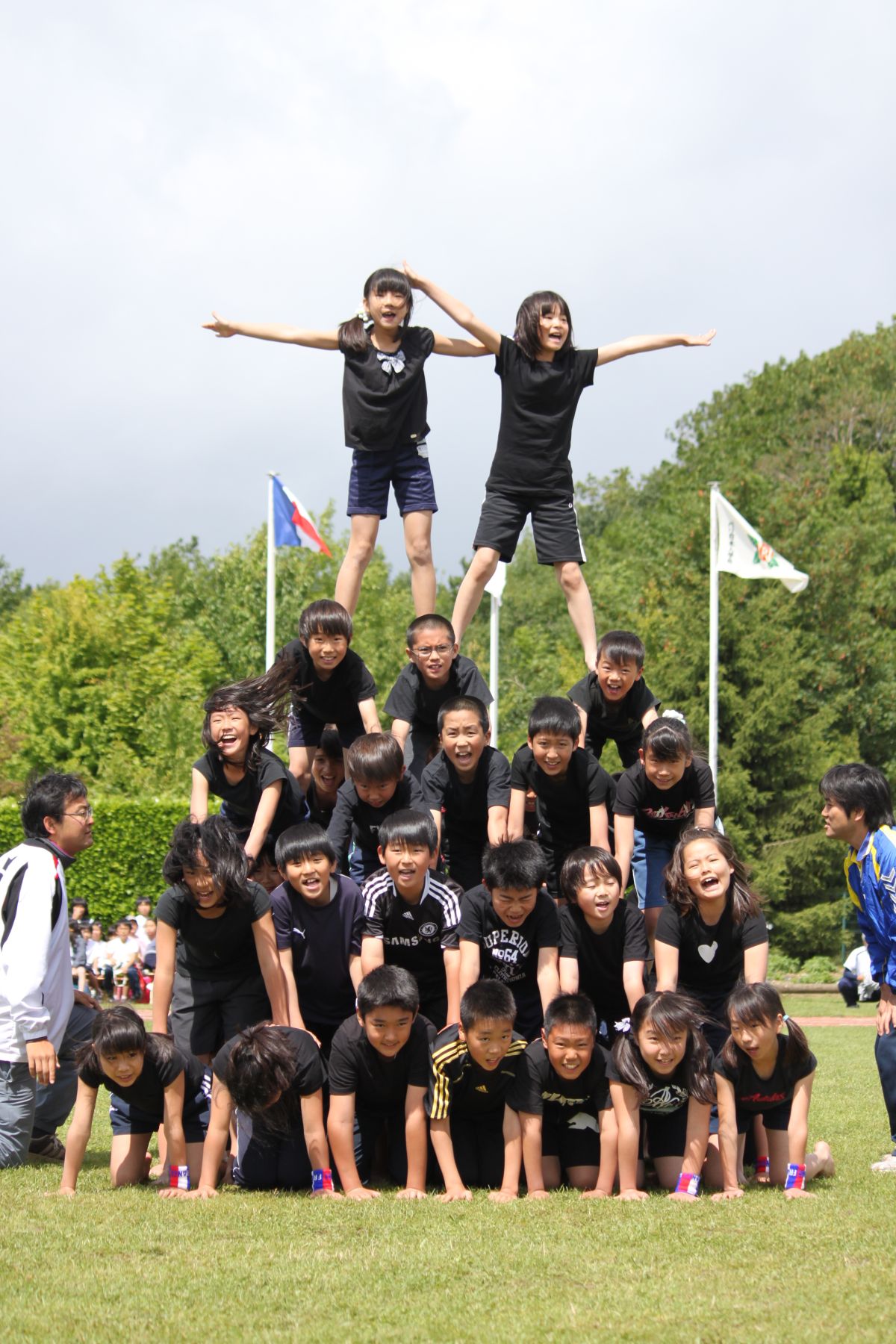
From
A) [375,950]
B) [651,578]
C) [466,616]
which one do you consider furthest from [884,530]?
[375,950]

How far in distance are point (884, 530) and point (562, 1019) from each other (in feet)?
117

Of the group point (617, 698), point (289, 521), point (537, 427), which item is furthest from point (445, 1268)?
point (289, 521)

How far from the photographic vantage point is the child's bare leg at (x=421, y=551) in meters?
9.06

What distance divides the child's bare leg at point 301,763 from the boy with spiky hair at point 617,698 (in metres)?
1.78

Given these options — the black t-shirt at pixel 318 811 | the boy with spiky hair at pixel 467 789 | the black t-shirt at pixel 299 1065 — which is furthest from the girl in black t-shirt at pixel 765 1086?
the black t-shirt at pixel 318 811

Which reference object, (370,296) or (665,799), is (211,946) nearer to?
(665,799)

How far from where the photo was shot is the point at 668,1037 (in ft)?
20.9

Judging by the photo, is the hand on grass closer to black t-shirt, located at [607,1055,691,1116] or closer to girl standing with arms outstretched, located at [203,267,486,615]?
black t-shirt, located at [607,1055,691,1116]

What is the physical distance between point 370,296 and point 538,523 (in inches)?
72.1

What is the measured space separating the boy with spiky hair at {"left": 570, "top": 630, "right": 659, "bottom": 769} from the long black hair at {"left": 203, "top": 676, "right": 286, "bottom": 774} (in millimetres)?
1821

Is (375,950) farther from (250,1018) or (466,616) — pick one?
(466,616)

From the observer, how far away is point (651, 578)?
3969 cm

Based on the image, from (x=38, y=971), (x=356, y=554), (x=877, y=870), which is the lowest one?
(x=38, y=971)

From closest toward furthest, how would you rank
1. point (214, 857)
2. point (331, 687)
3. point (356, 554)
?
1. point (214, 857)
2. point (331, 687)
3. point (356, 554)
